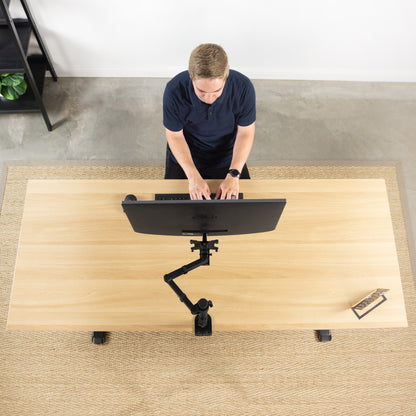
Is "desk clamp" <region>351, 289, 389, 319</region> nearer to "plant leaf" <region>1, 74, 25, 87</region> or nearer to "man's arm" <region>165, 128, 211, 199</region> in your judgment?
"man's arm" <region>165, 128, 211, 199</region>

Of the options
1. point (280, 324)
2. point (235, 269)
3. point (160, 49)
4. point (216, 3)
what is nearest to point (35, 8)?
point (160, 49)

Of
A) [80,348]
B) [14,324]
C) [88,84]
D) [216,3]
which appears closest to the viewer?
[14,324]

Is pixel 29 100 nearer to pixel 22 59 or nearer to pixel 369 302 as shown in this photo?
pixel 22 59

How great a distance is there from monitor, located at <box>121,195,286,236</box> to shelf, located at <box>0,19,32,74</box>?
1607 mm

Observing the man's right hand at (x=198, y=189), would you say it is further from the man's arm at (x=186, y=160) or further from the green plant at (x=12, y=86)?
the green plant at (x=12, y=86)

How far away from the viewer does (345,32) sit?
2477 mm

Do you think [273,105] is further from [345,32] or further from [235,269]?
[235,269]

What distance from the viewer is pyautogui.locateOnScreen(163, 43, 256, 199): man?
130 cm

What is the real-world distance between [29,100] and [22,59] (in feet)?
1.36

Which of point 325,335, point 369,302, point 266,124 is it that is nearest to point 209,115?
point 369,302

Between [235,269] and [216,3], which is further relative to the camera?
[216,3]

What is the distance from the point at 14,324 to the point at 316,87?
8.71ft

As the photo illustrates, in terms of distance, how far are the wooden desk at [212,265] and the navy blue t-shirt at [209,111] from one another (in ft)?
0.97

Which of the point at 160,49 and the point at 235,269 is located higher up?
the point at 160,49
